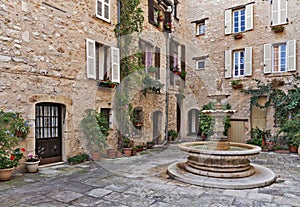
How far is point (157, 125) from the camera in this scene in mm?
11438

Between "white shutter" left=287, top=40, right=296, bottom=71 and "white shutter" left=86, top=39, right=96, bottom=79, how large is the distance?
7.87 m

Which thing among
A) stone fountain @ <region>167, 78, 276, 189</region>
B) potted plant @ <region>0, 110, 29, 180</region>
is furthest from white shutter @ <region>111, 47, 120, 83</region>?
stone fountain @ <region>167, 78, 276, 189</region>

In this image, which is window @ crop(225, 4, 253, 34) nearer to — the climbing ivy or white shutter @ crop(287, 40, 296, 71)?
white shutter @ crop(287, 40, 296, 71)

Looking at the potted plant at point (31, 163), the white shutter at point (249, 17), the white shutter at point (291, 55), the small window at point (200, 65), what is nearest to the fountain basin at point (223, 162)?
the potted plant at point (31, 163)

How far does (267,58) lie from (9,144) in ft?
33.3

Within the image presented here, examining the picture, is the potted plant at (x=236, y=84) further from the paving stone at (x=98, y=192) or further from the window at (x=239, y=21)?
the paving stone at (x=98, y=192)

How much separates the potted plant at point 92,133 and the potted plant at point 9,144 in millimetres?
1825

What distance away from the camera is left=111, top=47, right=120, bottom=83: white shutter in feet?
27.0

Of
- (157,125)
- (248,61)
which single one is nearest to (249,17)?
(248,61)

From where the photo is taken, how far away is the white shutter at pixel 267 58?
1023 cm

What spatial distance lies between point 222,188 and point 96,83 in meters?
5.10

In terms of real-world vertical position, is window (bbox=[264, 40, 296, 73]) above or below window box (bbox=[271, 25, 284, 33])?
below

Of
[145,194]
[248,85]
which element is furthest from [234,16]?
[145,194]

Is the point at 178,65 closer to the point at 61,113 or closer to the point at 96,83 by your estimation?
the point at 96,83
